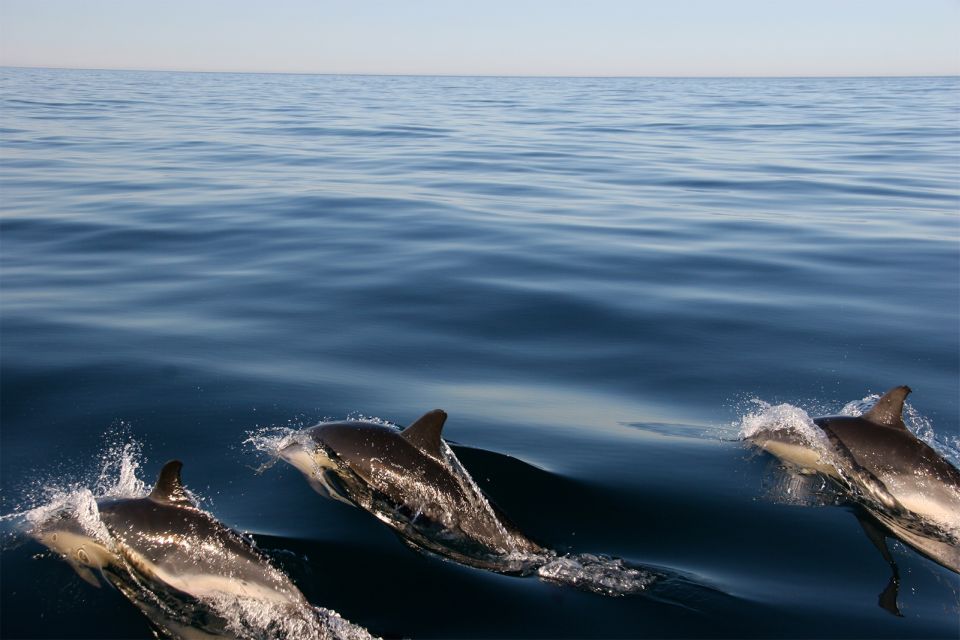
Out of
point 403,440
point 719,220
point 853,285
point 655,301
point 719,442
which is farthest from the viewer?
point 719,220

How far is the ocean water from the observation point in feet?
16.1

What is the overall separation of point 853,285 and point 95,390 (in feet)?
28.8

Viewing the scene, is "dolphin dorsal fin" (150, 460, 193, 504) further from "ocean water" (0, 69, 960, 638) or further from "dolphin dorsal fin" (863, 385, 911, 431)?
"dolphin dorsal fin" (863, 385, 911, 431)

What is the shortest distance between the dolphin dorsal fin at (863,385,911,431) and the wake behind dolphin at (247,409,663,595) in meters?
2.19

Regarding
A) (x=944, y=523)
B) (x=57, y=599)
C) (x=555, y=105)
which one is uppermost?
(x=555, y=105)

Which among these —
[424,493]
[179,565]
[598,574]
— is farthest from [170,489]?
[598,574]

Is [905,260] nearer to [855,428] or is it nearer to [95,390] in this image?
[855,428]

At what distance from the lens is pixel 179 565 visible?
4.50 metres

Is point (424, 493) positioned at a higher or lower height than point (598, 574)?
higher

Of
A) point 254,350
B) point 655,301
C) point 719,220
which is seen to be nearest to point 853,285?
point 655,301

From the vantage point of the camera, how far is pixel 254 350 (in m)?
8.73

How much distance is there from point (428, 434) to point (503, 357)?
136 inches

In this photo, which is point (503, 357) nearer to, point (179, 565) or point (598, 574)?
point (598, 574)

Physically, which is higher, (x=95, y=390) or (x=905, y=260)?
(x=905, y=260)
